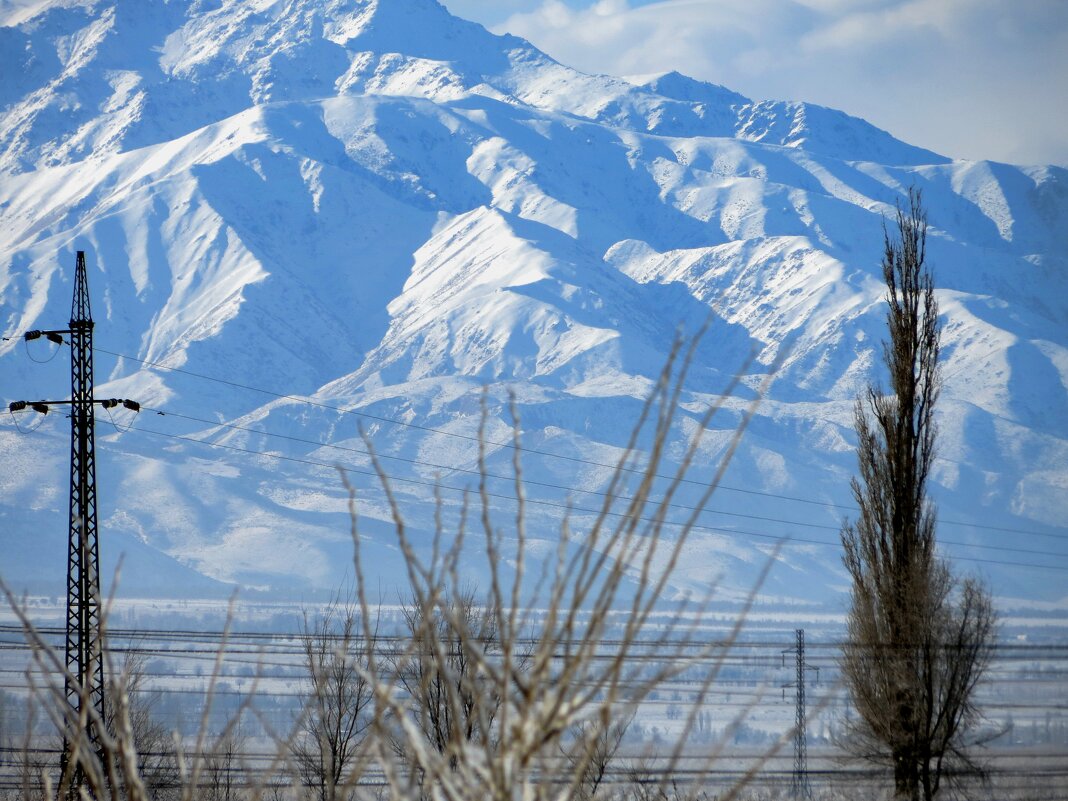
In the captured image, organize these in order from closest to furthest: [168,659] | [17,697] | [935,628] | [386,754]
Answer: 1. [386,754]
2. [935,628]
3. [17,697]
4. [168,659]

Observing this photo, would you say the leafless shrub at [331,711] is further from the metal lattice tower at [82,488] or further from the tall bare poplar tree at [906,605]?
the tall bare poplar tree at [906,605]

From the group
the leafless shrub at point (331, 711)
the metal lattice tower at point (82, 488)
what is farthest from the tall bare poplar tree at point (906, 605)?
the metal lattice tower at point (82, 488)

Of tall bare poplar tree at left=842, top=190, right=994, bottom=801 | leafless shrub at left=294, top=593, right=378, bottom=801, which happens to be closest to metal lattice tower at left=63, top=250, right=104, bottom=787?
leafless shrub at left=294, top=593, right=378, bottom=801

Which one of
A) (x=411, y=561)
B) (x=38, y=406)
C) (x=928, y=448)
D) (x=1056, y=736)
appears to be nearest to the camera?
(x=411, y=561)

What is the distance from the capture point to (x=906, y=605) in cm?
2128

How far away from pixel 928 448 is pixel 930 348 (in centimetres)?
174

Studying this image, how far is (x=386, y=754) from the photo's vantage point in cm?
309

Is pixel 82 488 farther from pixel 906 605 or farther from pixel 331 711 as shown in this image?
pixel 906 605

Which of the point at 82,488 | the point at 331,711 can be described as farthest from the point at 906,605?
the point at 82,488

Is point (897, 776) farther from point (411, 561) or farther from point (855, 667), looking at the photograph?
point (411, 561)

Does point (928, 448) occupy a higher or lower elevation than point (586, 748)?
higher

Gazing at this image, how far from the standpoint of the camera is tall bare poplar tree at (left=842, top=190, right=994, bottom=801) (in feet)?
67.8

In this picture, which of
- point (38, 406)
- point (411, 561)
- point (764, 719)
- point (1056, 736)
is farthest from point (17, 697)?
point (411, 561)

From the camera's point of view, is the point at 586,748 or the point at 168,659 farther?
the point at 168,659
